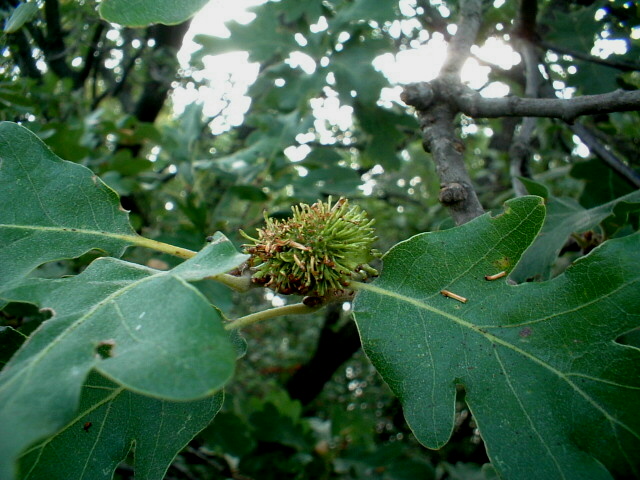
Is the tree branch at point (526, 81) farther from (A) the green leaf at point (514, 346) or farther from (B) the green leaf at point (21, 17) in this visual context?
(B) the green leaf at point (21, 17)

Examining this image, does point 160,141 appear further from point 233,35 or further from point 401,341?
point 401,341

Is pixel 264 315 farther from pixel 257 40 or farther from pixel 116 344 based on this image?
pixel 257 40

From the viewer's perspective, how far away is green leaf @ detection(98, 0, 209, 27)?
4.11ft

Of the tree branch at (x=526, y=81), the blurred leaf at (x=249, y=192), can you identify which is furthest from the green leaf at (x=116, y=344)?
the blurred leaf at (x=249, y=192)

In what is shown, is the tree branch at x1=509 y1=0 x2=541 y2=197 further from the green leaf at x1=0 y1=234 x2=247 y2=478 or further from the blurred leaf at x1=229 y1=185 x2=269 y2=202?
the green leaf at x1=0 y1=234 x2=247 y2=478

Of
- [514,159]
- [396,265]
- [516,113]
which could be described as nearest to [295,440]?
[514,159]

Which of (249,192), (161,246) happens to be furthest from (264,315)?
(249,192)

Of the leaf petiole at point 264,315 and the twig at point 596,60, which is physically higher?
the twig at point 596,60

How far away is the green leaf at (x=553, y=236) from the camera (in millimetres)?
1529

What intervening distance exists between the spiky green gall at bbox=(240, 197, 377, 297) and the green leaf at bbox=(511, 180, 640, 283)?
0.51 m

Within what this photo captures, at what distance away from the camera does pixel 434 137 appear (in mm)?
1511

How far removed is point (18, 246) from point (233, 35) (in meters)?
2.14

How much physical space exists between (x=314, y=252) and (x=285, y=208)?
1.49 metres

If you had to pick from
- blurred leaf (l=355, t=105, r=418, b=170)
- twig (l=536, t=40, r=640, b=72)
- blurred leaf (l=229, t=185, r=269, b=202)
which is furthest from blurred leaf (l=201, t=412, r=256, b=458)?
twig (l=536, t=40, r=640, b=72)
